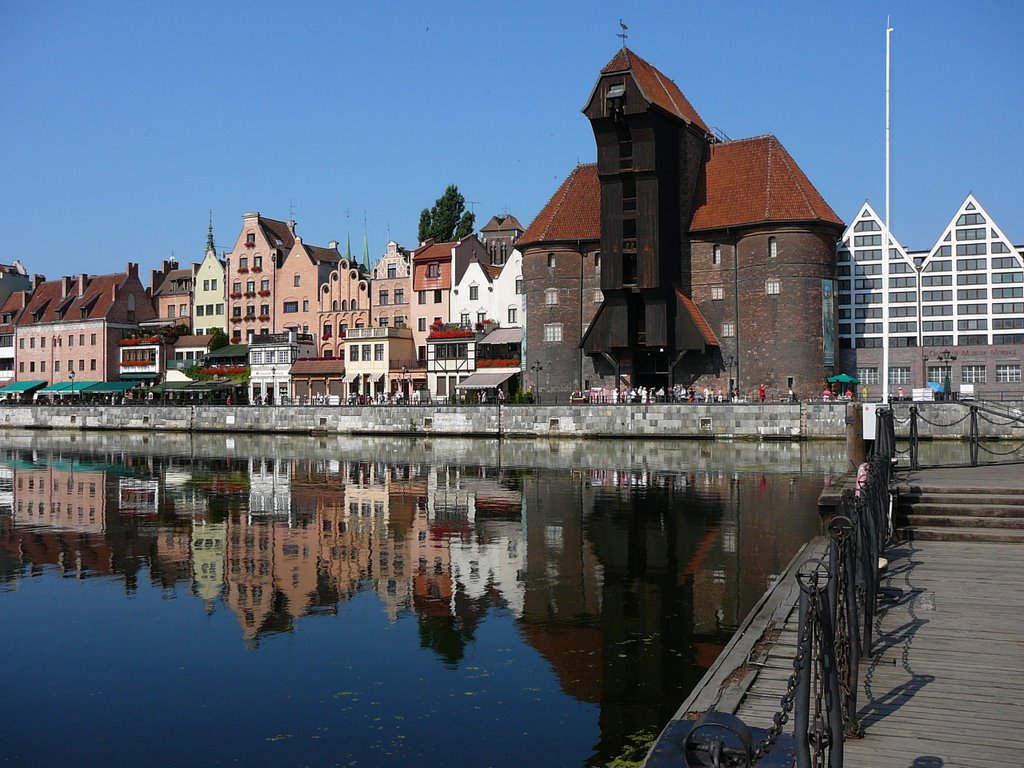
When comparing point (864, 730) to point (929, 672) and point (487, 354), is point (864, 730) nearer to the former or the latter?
point (929, 672)

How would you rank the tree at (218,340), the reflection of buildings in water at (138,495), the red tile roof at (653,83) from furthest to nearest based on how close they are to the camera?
the tree at (218,340) < the red tile roof at (653,83) < the reflection of buildings in water at (138,495)

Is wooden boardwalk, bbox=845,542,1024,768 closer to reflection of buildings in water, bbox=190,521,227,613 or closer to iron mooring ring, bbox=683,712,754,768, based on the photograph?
iron mooring ring, bbox=683,712,754,768

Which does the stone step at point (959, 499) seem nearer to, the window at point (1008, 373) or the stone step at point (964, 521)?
the stone step at point (964, 521)

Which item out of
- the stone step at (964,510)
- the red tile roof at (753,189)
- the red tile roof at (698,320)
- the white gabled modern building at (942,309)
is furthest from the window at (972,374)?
the stone step at (964,510)

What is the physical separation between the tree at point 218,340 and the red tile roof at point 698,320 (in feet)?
161

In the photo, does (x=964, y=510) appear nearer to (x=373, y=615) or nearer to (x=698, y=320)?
(x=373, y=615)

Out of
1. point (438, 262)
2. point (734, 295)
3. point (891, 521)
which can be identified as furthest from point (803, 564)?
point (438, 262)

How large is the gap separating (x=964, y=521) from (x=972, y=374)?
5765cm

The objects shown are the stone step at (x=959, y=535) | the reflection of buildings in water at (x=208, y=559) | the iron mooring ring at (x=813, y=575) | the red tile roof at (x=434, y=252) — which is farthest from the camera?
the red tile roof at (x=434, y=252)

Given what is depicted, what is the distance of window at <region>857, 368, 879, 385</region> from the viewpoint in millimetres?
68562

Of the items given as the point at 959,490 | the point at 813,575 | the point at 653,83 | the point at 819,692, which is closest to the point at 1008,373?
the point at 653,83

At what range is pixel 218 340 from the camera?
3708 inches

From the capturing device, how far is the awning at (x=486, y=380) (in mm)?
73312

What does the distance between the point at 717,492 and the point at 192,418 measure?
179 feet
